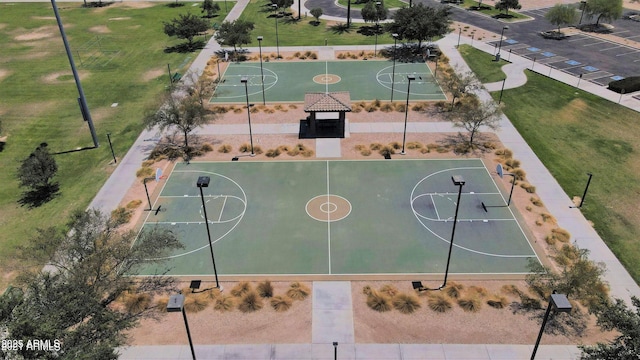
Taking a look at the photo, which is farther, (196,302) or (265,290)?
(265,290)

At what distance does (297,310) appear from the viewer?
90.4 feet

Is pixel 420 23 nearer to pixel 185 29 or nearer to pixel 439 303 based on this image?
pixel 185 29

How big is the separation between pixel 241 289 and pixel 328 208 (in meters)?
10.8

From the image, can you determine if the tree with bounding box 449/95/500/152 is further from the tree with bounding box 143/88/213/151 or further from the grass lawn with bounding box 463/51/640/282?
the tree with bounding box 143/88/213/151

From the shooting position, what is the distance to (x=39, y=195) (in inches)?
1510

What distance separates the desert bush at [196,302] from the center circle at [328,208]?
1108 cm

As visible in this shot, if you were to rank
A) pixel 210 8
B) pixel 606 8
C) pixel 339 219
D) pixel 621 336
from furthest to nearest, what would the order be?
pixel 210 8 < pixel 606 8 < pixel 339 219 < pixel 621 336

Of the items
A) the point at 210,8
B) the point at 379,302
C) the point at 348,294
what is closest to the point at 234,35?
the point at 210,8

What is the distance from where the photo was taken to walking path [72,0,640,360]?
24.9 meters

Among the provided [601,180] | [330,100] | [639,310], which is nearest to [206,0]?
[330,100]

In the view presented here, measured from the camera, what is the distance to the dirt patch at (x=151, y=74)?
202 feet

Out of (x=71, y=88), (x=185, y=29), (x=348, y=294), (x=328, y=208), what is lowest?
(x=348, y=294)

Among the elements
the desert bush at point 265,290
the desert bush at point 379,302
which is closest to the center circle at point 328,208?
the desert bush at point 265,290

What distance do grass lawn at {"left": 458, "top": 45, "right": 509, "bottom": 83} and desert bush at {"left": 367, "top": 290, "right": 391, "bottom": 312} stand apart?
41901mm
